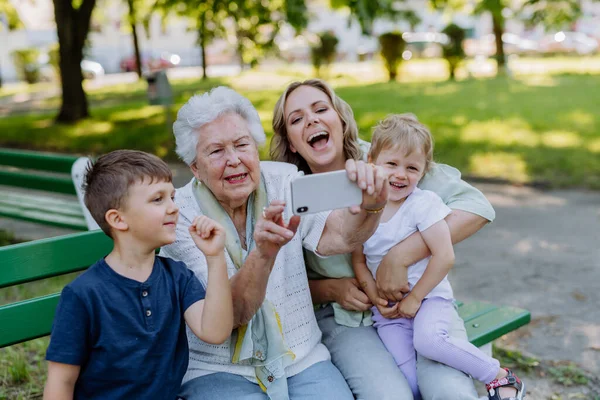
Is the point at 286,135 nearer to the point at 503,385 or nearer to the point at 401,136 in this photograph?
the point at 401,136

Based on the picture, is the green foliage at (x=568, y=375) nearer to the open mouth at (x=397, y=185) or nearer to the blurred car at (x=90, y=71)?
the open mouth at (x=397, y=185)

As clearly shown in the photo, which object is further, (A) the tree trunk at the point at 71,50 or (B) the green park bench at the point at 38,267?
(A) the tree trunk at the point at 71,50

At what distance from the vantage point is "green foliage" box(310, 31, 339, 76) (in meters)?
23.1

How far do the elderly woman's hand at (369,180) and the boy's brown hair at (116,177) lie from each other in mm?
584

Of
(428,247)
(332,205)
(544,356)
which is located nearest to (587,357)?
(544,356)

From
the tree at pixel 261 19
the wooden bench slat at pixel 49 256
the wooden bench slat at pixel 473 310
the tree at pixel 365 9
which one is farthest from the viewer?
the tree at pixel 261 19

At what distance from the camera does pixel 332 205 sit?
88.8 inches

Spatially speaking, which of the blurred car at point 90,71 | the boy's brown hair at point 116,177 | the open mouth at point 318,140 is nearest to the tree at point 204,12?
the open mouth at point 318,140

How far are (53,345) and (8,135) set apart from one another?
491 inches

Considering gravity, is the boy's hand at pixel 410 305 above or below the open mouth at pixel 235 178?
below

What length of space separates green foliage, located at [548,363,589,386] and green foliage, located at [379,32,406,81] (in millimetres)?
17627

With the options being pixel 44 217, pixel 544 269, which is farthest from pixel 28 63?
pixel 544 269

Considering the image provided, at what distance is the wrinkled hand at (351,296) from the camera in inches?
117

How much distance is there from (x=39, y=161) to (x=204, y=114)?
3.24 meters
